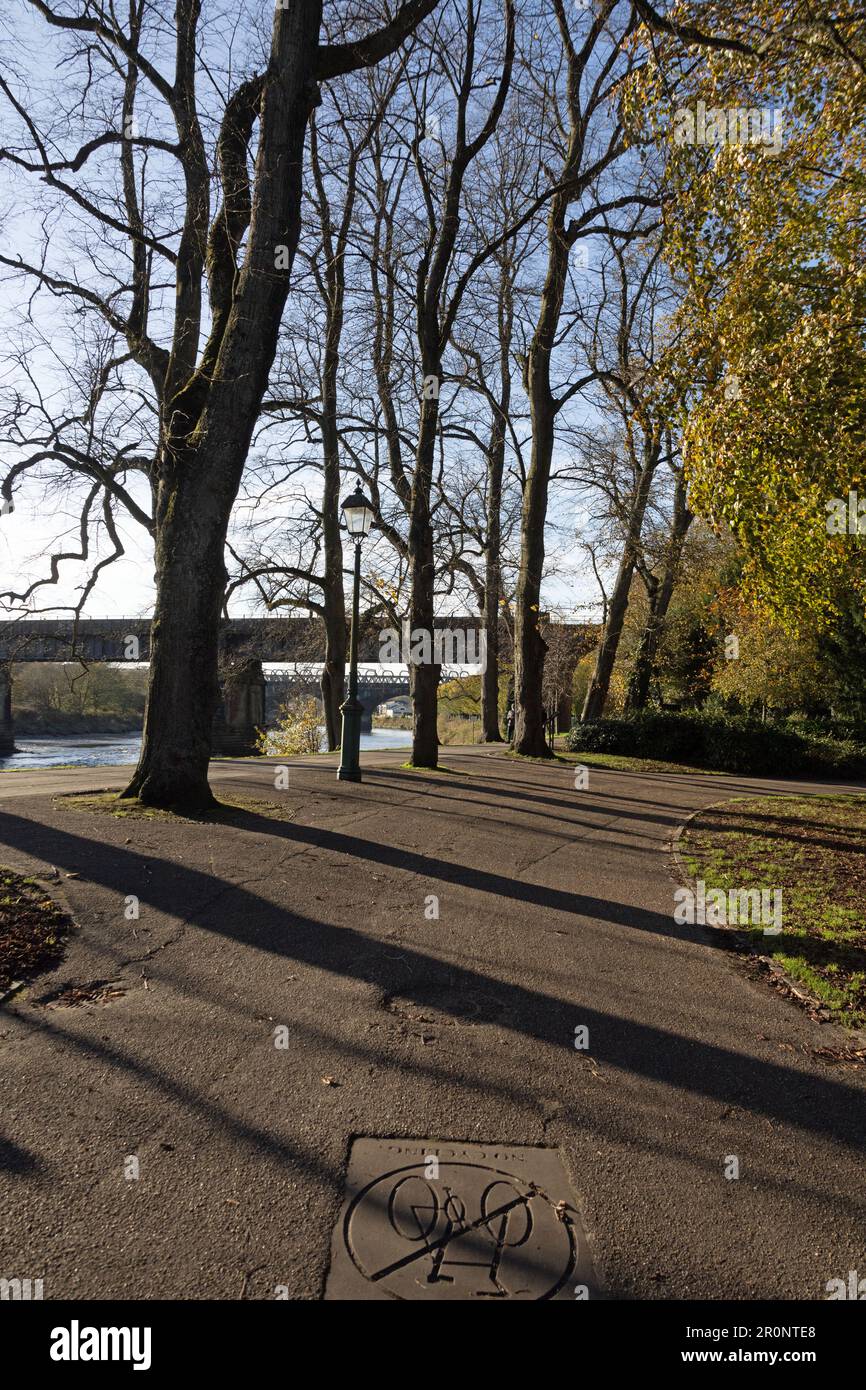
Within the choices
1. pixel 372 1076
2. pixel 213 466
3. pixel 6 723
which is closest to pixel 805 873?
pixel 372 1076

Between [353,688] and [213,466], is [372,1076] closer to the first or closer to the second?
[213,466]

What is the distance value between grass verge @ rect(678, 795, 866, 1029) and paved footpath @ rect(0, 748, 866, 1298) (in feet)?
1.43

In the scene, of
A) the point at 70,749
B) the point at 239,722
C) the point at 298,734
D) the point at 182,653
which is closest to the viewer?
the point at 182,653

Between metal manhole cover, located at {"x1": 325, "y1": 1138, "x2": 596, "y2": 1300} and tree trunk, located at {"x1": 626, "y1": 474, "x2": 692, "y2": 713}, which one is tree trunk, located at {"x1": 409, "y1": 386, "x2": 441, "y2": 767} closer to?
tree trunk, located at {"x1": 626, "y1": 474, "x2": 692, "y2": 713}

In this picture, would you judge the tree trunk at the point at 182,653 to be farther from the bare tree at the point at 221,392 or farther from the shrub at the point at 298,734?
the shrub at the point at 298,734

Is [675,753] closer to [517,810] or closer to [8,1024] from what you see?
[517,810]

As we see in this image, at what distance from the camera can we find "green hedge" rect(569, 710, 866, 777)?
75.5 ft

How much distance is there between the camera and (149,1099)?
3.45 m

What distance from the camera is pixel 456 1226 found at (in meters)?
2.76

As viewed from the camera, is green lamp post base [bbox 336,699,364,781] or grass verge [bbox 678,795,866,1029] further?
green lamp post base [bbox 336,699,364,781]

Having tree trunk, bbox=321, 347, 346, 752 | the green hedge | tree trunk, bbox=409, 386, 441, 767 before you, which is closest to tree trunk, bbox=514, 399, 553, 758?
the green hedge

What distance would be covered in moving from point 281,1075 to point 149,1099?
584 millimetres

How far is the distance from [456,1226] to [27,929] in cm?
377

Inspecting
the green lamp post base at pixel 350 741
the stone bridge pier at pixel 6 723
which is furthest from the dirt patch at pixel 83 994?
the stone bridge pier at pixel 6 723
